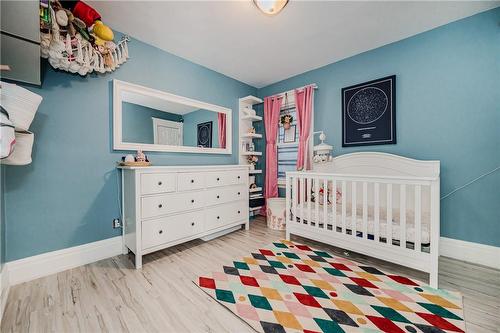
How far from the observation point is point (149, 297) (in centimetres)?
149

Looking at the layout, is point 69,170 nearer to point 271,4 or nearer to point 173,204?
point 173,204

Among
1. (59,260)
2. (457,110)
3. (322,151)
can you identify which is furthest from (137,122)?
(457,110)

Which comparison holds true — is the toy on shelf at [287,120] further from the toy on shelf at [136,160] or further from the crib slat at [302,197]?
the toy on shelf at [136,160]

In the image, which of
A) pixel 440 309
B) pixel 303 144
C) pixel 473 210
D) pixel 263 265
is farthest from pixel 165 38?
pixel 473 210

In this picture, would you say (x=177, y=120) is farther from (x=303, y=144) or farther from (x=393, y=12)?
(x=393, y=12)

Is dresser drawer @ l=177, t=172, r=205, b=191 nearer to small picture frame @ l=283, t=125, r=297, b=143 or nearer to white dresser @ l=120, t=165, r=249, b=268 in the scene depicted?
white dresser @ l=120, t=165, r=249, b=268

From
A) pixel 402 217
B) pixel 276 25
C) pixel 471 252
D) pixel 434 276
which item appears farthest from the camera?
pixel 276 25

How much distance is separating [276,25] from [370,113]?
1577 millimetres

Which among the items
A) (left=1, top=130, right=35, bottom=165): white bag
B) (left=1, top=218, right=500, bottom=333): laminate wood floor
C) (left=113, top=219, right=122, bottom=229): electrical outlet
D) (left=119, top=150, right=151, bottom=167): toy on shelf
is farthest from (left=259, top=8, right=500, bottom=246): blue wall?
(left=1, top=130, right=35, bottom=165): white bag

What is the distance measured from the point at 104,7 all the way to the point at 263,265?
2829mm

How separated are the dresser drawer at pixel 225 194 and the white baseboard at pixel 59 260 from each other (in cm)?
105

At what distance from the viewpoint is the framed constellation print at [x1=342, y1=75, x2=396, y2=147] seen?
2.46 meters

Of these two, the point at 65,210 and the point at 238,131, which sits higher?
the point at 238,131

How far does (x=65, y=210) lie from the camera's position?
1.90 m
